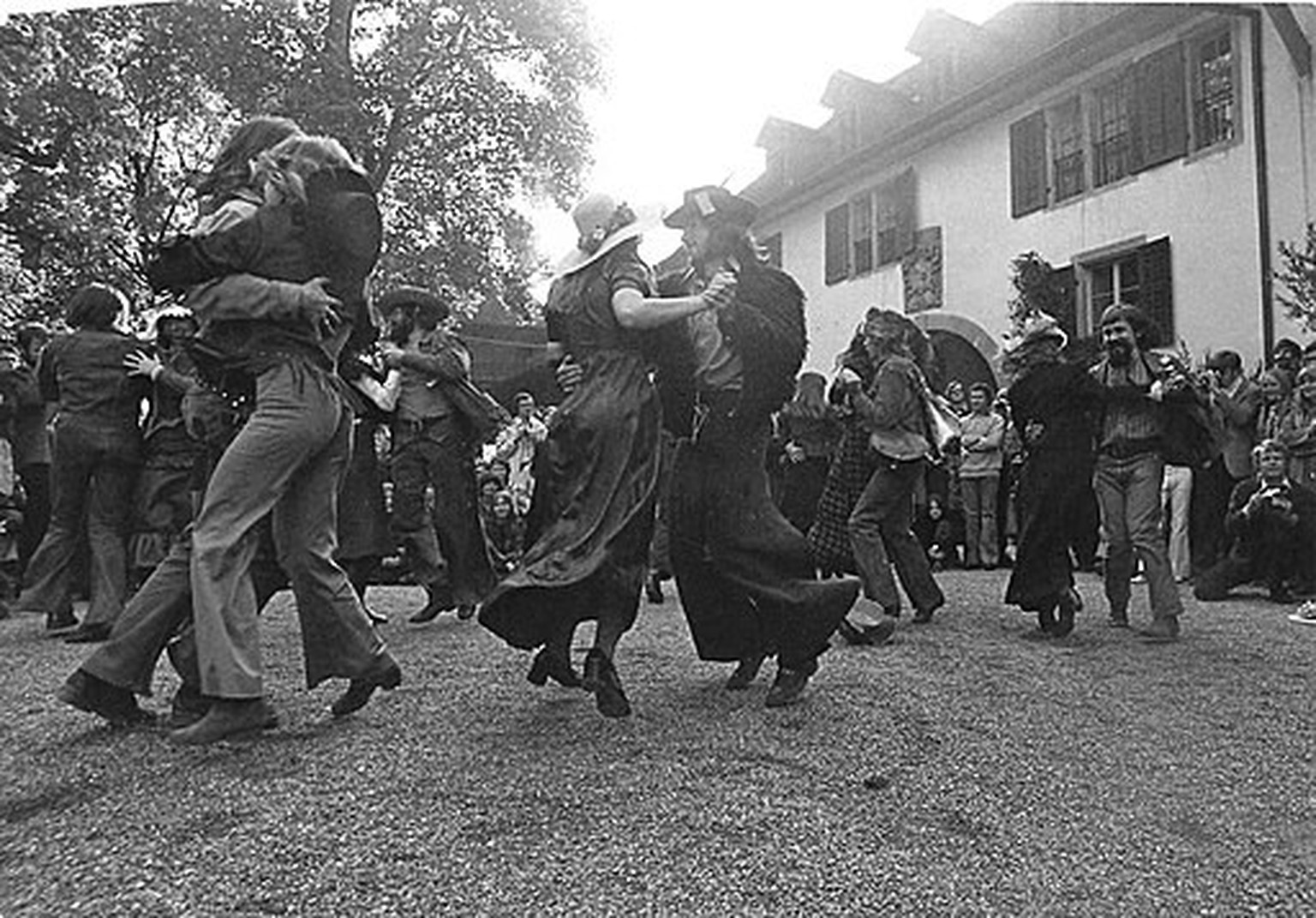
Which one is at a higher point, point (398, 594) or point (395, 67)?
point (395, 67)

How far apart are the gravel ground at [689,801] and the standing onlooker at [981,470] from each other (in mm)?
1881

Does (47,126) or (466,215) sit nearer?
(47,126)

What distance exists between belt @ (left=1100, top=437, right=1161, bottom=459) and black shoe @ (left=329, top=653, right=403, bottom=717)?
3.06 m

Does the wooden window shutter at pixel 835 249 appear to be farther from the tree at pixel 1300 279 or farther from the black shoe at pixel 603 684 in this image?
the black shoe at pixel 603 684

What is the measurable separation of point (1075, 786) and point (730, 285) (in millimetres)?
1464

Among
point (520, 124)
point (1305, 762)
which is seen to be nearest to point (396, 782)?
point (1305, 762)

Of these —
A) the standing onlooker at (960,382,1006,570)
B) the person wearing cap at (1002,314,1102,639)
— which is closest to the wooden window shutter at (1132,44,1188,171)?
the person wearing cap at (1002,314,1102,639)

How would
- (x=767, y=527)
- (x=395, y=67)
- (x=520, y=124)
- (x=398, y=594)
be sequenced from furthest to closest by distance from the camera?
(x=398, y=594)
(x=520, y=124)
(x=395, y=67)
(x=767, y=527)

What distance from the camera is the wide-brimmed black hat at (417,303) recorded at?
464 cm

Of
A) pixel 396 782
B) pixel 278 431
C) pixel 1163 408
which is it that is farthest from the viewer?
pixel 1163 408

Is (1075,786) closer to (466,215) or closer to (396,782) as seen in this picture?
(396,782)

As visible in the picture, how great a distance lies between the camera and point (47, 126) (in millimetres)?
3340

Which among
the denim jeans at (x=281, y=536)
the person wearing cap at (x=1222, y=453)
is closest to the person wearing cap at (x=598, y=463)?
the denim jeans at (x=281, y=536)

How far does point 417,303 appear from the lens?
15.8ft
